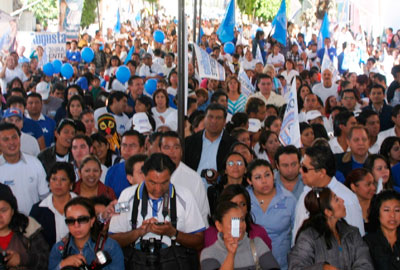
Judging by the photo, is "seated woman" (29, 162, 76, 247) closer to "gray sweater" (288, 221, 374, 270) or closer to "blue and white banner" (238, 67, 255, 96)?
"gray sweater" (288, 221, 374, 270)

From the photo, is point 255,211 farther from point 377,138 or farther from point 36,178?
point 377,138

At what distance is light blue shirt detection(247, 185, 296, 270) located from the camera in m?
5.70

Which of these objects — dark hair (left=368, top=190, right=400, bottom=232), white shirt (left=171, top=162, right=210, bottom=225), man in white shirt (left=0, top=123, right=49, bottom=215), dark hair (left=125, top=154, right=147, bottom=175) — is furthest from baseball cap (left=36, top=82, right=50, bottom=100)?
dark hair (left=368, top=190, right=400, bottom=232)

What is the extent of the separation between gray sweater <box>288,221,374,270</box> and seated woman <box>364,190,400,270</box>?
8.2 inches

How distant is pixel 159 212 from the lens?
533 centimetres

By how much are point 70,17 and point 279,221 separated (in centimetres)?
1194

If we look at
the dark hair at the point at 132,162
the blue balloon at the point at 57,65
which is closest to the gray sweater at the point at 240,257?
the dark hair at the point at 132,162

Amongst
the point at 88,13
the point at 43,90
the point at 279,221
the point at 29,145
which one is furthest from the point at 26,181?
the point at 88,13

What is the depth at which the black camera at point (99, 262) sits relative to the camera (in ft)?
16.2

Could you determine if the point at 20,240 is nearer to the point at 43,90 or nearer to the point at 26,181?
the point at 26,181

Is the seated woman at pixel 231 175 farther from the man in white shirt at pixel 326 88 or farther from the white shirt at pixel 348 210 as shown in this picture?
the man in white shirt at pixel 326 88

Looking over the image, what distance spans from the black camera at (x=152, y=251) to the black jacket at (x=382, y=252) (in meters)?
1.55

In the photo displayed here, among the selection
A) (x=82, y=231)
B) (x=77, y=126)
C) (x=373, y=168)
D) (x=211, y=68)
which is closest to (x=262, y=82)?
(x=211, y=68)

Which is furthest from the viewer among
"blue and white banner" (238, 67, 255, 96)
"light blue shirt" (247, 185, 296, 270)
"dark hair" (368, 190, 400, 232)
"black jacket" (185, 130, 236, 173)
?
"blue and white banner" (238, 67, 255, 96)
